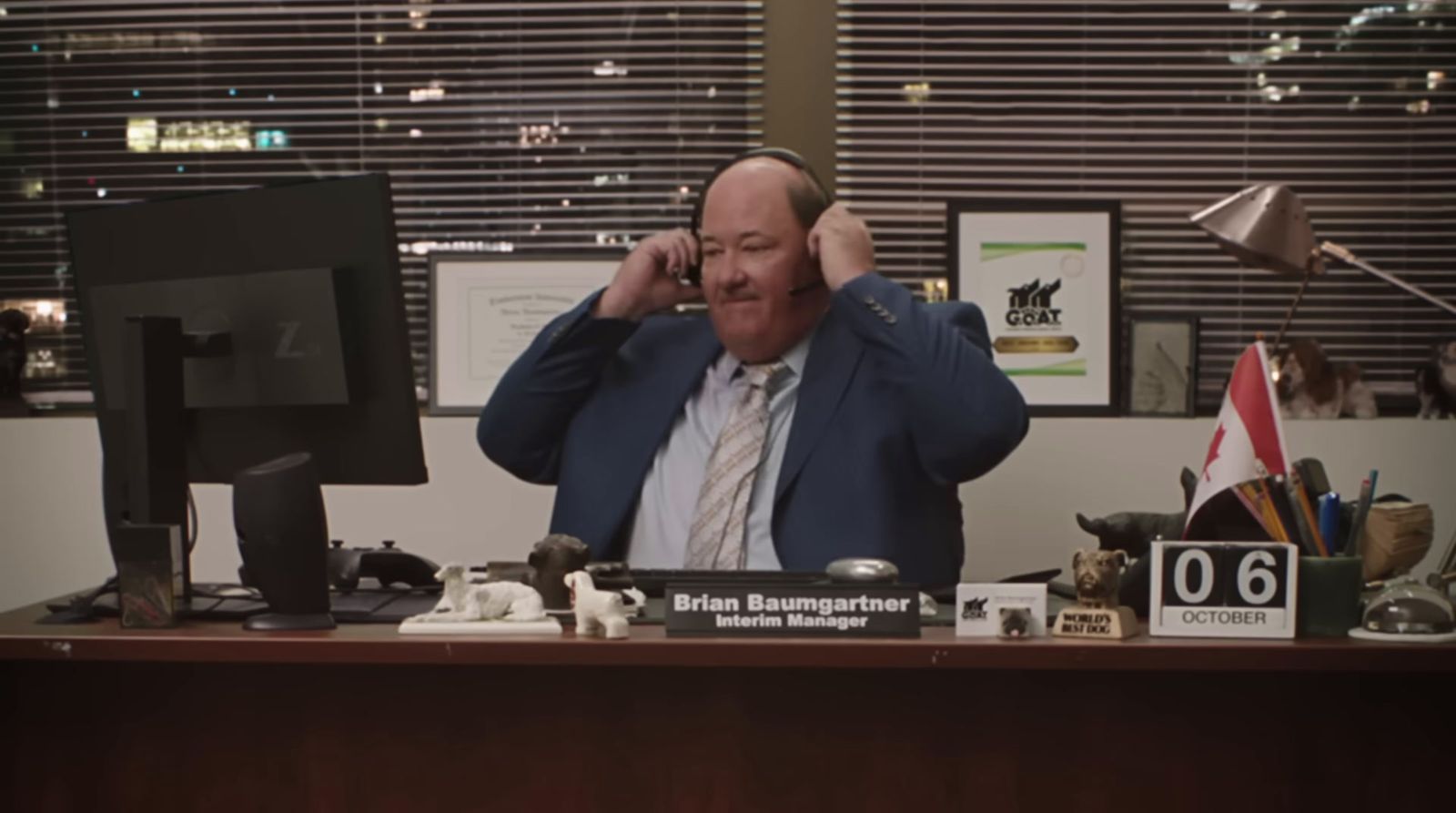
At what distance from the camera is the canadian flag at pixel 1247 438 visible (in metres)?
1.42

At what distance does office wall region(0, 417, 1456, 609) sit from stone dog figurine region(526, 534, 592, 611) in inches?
54.0

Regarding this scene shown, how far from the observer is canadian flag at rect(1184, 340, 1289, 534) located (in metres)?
1.42

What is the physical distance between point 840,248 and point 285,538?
918 mm

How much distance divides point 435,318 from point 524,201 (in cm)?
33

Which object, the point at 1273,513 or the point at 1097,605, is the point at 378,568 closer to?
the point at 1097,605

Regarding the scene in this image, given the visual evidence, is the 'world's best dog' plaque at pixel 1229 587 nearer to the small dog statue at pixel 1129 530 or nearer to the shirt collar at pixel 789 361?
the small dog statue at pixel 1129 530

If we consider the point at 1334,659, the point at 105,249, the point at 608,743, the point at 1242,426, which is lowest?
the point at 608,743

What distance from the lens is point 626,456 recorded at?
2.17m

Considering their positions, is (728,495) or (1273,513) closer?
(1273,513)

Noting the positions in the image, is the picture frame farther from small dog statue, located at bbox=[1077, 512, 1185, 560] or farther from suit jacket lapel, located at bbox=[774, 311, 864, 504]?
small dog statue, located at bbox=[1077, 512, 1185, 560]

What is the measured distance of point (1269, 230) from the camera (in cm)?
207

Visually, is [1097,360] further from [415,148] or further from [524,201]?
[415,148]

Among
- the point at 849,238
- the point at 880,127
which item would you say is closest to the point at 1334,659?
the point at 849,238

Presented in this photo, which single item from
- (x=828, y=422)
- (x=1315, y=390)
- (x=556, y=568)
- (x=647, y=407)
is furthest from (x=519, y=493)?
(x=1315, y=390)
